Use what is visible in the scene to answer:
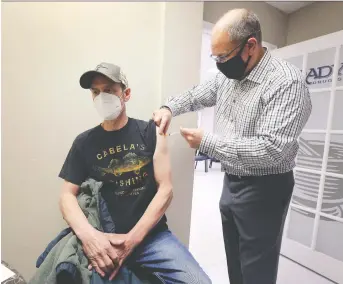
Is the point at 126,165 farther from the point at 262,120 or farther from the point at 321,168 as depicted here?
the point at 321,168

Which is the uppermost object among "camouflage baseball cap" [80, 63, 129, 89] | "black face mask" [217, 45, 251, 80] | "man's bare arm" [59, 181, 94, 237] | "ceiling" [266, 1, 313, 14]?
"ceiling" [266, 1, 313, 14]

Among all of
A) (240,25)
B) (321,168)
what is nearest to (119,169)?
(240,25)

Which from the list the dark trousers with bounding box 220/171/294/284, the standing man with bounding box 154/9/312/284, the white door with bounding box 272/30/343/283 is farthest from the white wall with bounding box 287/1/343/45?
the dark trousers with bounding box 220/171/294/284

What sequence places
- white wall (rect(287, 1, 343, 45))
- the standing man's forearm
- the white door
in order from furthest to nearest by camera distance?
1. white wall (rect(287, 1, 343, 45))
2. the white door
3. the standing man's forearm

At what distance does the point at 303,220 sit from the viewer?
7.00 ft

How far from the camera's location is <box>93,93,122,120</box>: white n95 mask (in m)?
1.17

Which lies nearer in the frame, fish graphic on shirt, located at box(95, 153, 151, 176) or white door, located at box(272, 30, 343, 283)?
fish graphic on shirt, located at box(95, 153, 151, 176)

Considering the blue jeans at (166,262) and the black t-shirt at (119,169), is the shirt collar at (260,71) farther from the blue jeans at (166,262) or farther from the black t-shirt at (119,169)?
the blue jeans at (166,262)

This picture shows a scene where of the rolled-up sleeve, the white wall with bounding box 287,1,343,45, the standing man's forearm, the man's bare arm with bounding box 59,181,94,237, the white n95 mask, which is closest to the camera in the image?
the rolled-up sleeve

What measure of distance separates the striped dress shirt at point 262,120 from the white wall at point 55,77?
0.52m

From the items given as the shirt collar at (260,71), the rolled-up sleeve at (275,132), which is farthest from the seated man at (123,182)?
the shirt collar at (260,71)

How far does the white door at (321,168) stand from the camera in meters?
1.87

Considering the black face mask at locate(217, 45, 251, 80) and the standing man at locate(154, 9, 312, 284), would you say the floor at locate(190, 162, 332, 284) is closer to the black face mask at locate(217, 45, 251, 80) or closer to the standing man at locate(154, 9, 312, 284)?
the standing man at locate(154, 9, 312, 284)

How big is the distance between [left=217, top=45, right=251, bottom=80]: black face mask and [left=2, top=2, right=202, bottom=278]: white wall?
0.49 m
